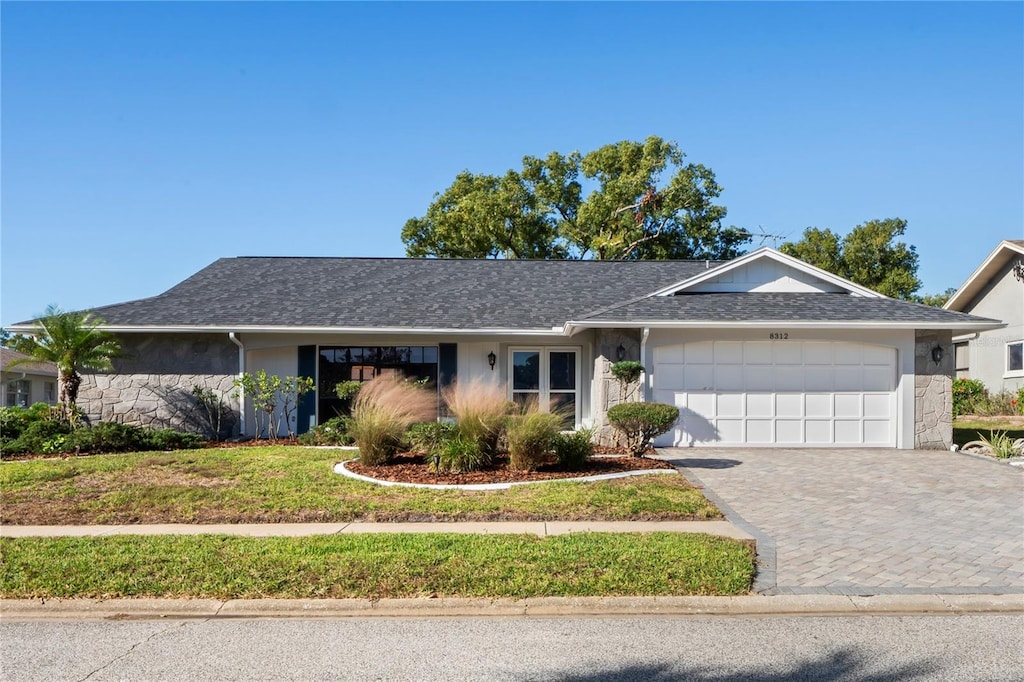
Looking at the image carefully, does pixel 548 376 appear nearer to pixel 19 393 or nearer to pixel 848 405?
pixel 848 405

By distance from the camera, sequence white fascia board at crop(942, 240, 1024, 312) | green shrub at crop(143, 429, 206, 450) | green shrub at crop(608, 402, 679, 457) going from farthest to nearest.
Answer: white fascia board at crop(942, 240, 1024, 312) → green shrub at crop(143, 429, 206, 450) → green shrub at crop(608, 402, 679, 457)

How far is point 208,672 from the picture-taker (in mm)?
4574

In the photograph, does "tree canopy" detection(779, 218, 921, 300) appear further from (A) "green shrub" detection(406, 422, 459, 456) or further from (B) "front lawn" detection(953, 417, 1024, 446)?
(A) "green shrub" detection(406, 422, 459, 456)

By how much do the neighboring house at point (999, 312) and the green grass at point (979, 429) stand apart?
304 cm

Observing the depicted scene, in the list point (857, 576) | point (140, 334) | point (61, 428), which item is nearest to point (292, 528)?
point (857, 576)

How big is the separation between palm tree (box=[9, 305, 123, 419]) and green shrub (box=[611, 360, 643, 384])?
10155mm

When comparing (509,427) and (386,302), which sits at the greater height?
(386,302)

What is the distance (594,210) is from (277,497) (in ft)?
87.7

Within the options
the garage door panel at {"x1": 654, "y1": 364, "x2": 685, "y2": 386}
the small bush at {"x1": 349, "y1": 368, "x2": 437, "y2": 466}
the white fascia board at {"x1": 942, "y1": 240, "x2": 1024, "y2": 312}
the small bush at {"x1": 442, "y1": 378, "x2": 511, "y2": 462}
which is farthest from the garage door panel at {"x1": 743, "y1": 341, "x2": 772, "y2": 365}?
the white fascia board at {"x1": 942, "y1": 240, "x2": 1024, "y2": 312}

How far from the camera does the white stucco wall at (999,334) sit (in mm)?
25203

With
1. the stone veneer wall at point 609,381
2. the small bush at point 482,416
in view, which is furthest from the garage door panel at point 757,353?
the small bush at point 482,416

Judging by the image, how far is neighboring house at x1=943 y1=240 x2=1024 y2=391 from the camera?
25031mm

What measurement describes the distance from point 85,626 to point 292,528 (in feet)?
8.80

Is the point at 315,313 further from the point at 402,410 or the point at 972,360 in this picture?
the point at 972,360
